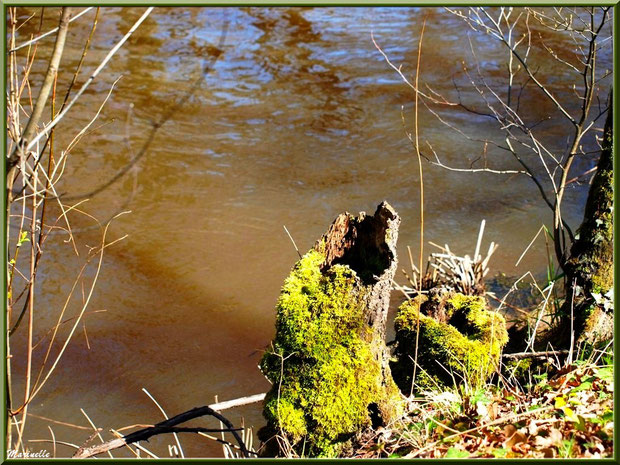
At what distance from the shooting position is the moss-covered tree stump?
2951 millimetres

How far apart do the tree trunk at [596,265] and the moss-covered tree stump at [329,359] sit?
4.24ft

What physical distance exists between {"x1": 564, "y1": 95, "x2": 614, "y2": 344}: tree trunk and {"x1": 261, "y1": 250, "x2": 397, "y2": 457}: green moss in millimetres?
1390

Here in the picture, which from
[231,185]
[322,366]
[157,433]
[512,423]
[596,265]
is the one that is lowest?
[231,185]

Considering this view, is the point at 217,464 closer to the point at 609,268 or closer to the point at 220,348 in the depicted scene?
the point at 609,268

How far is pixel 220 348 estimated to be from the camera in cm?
609

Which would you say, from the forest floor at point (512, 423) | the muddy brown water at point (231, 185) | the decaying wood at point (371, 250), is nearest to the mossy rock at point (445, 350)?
the forest floor at point (512, 423)

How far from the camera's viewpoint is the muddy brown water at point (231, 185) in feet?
19.2

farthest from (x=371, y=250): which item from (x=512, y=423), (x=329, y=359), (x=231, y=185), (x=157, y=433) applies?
(x=231, y=185)

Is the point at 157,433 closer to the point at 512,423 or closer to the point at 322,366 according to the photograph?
the point at 322,366

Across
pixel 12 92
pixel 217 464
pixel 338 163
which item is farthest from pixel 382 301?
pixel 338 163

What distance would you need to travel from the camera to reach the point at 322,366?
2965mm

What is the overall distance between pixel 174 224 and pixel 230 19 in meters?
6.95

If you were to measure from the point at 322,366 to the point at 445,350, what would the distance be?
2.84ft

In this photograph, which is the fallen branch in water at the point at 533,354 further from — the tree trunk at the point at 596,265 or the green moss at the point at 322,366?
the green moss at the point at 322,366
